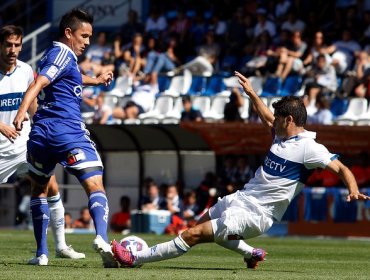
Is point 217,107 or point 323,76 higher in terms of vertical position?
point 323,76

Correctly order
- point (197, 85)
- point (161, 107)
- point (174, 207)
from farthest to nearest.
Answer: point (197, 85) < point (161, 107) < point (174, 207)

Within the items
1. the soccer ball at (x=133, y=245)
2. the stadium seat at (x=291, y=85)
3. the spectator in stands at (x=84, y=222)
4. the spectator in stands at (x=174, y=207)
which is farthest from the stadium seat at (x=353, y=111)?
the soccer ball at (x=133, y=245)

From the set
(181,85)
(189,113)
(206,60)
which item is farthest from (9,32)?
(206,60)

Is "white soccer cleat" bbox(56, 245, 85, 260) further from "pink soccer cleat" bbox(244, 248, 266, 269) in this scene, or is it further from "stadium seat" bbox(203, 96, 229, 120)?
"stadium seat" bbox(203, 96, 229, 120)

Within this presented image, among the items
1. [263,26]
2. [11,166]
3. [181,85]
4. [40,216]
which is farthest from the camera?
[181,85]

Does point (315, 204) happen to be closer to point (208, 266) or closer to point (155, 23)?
point (155, 23)

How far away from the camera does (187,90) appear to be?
2603 cm

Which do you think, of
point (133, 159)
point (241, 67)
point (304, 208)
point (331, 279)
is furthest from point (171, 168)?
point (331, 279)

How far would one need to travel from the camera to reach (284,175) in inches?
397

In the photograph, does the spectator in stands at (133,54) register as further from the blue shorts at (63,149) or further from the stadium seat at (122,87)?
the blue shorts at (63,149)

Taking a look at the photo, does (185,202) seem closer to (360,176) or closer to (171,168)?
(171,168)

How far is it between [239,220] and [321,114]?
40.2 ft

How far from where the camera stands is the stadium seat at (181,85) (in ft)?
85.1

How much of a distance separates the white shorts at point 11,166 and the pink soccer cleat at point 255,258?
2578 mm
